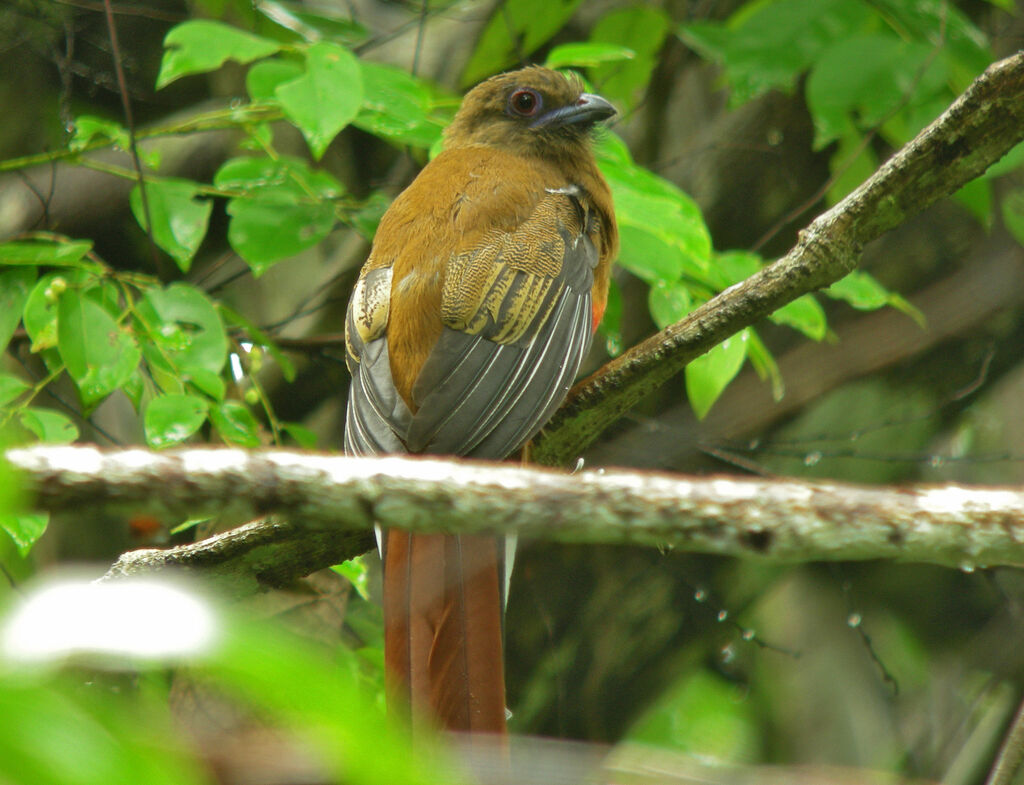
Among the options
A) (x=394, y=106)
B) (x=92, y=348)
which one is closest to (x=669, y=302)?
(x=394, y=106)

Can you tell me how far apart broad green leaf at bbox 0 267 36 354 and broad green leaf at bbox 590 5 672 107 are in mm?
2259

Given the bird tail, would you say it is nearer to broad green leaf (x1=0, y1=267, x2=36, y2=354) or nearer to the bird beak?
broad green leaf (x1=0, y1=267, x2=36, y2=354)

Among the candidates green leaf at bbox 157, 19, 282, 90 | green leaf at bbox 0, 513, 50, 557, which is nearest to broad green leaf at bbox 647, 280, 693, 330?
green leaf at bbox 157, 19, 282, 90

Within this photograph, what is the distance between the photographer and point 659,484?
2.87ft

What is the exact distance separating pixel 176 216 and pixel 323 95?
2.29 feet

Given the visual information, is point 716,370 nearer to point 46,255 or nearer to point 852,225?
point 852,225

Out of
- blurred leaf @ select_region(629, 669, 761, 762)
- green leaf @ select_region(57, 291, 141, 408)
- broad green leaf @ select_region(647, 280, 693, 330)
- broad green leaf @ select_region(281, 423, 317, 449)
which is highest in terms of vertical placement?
broad green leaf @ select_region(647, 280, 693, 330)

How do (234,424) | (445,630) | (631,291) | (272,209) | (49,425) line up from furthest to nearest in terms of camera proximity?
1. (631,291)
2. (272,209)
3. (234,424)
4. (49,425)
5. (445,630)

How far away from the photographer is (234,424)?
2678 millimetres

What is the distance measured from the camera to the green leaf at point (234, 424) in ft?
8.69

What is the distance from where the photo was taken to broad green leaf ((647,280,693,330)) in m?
2.92

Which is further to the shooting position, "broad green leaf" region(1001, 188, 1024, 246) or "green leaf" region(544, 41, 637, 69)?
"broad green leaf" region(1001, 188, 1024, 246)

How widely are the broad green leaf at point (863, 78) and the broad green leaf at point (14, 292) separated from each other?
7.63 feet

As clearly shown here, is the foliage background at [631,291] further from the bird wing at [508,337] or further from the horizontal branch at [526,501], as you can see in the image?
the horizontal branch at [526,501]
